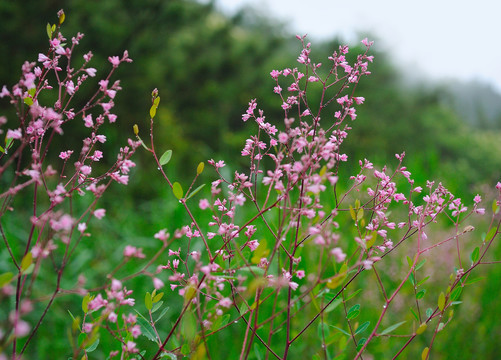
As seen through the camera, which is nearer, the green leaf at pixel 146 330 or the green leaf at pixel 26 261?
the green leaf at pixel 26 261

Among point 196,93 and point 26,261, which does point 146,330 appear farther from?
point 196,93

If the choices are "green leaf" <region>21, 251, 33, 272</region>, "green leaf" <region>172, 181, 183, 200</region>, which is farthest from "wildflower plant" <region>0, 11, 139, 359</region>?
"green leaf" <region>172, 181, 183, 200</region>

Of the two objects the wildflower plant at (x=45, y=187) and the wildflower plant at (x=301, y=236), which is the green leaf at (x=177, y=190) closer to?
the wildflower plant at (x=301, y=236)

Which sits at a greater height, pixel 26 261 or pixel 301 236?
pixel 301 236

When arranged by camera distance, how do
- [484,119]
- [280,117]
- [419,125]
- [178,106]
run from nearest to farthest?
[178,106]
[280,117]
[419,125]
[484,119]

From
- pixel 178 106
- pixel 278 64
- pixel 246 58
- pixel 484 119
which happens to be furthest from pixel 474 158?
pixel 178 106

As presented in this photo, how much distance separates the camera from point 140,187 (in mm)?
5848

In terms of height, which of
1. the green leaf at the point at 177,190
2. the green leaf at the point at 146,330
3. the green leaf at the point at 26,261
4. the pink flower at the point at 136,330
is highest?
the green leaf at the point at 177,190

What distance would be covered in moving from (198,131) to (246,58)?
1701 mm

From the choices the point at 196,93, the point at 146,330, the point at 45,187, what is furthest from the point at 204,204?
the point at 196,93

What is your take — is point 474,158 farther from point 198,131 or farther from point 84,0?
point 84,0

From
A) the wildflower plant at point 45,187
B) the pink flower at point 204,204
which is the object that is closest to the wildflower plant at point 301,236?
the pink flower at point 204,204

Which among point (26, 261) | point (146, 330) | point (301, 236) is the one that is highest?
point (301, 236)

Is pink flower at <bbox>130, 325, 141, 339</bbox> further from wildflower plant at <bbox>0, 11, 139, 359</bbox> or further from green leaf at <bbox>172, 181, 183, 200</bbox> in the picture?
green leaf at <bbox>172, 181, 183, 200</bbox>
